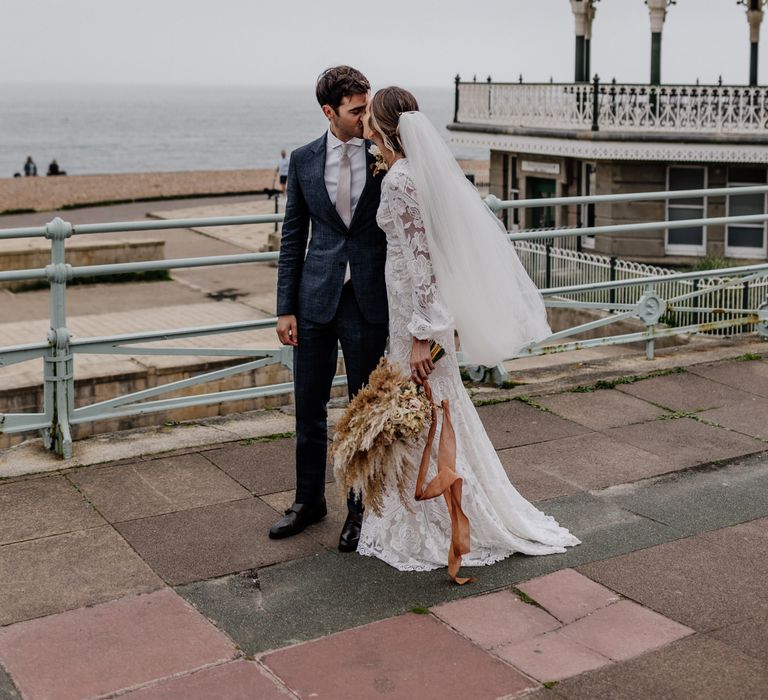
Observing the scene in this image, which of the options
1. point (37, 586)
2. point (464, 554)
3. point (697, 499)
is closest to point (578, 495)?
point (697, 499)

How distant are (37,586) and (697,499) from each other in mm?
3270

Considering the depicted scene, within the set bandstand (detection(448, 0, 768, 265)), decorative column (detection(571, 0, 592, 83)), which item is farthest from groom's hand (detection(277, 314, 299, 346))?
decorative column (detection(571, 0, 592, 83))

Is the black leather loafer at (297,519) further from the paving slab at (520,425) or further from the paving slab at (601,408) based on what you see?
the paving slab at (601,408)

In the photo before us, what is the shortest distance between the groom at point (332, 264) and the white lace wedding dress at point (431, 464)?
0.17m

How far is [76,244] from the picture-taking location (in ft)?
80.0

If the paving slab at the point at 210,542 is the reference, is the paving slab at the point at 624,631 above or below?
below

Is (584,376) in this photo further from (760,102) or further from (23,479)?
(760,102)

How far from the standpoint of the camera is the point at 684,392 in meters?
8.30

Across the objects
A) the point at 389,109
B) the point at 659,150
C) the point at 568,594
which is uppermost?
the point at 659,150

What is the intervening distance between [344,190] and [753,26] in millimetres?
28459

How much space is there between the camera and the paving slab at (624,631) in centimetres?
441

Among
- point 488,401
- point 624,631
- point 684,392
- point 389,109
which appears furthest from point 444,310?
point 684,392

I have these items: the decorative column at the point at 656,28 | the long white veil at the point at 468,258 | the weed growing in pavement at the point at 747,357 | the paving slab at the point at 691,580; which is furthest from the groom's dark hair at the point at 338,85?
the decorative column at the point at 656,28

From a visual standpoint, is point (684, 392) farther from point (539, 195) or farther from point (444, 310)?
point (539, 195)
